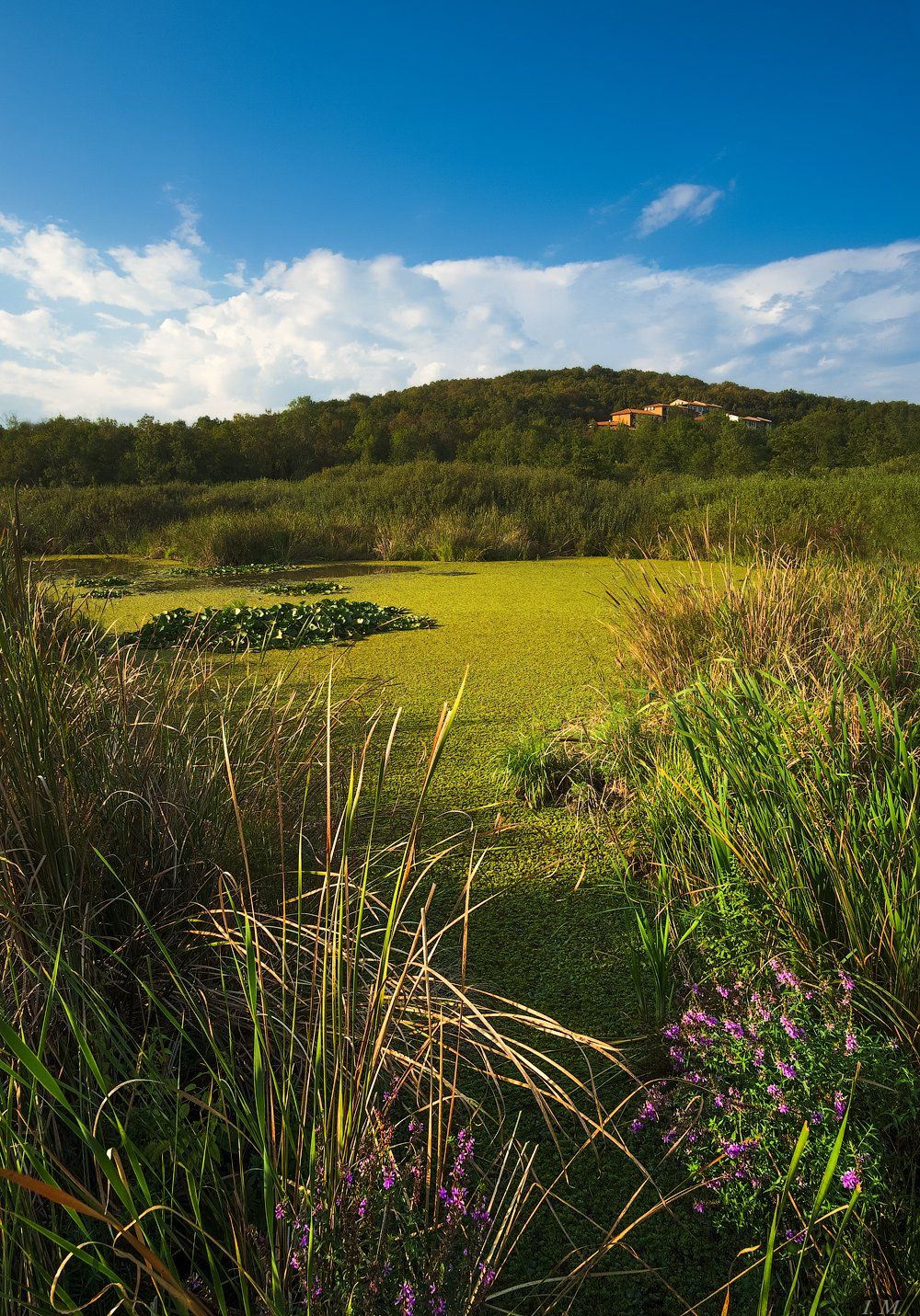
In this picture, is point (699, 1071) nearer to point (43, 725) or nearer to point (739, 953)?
point (739, 953)

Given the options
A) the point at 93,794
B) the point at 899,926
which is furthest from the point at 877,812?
the point at 93,794

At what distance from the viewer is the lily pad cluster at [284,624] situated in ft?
14.9

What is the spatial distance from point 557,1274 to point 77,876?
908 millimetres

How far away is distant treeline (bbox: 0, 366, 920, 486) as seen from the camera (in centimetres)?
1738

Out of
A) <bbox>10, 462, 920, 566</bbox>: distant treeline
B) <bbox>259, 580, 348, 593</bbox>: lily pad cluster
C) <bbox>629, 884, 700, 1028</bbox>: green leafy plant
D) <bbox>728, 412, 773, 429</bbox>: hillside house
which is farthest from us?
<bbox>728, 412, 773, 429</bbox>: hillside house

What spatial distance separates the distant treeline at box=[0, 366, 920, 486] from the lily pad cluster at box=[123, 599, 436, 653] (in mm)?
10757

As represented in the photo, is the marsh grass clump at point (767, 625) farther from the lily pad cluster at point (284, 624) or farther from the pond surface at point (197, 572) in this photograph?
the pond surface at point (197, 572)

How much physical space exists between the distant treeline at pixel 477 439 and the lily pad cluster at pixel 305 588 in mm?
9320

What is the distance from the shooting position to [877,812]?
133 cm

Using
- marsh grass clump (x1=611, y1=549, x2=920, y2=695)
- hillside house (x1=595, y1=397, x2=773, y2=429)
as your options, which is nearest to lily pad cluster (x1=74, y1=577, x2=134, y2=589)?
marsh grass clump (x1=611, y1=549, x2=920, y2=695)

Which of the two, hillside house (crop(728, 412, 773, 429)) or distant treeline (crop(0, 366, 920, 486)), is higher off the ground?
hillside house (crop(728, 412, 773, 429))

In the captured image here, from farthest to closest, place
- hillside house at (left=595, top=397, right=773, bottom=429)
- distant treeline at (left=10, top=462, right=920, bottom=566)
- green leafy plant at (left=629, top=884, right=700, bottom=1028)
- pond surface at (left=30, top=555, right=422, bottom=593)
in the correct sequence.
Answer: hillside house at (left=595, top=397, right=773, bottom=429)
distant treeline at (left=10, top=462, right=920, bottom=566)
pond surface at (left=30, top=555, right=422, bottom=593)
green leafy plant at (left=629, top=884, right=700, bottom=1028)

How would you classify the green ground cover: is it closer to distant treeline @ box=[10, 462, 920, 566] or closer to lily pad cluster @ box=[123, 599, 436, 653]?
lily pad cluster @ box=[123, 599, 436, 653]

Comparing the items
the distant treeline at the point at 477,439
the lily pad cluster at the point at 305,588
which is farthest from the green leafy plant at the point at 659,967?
the distant treeline at the point at 477,439
